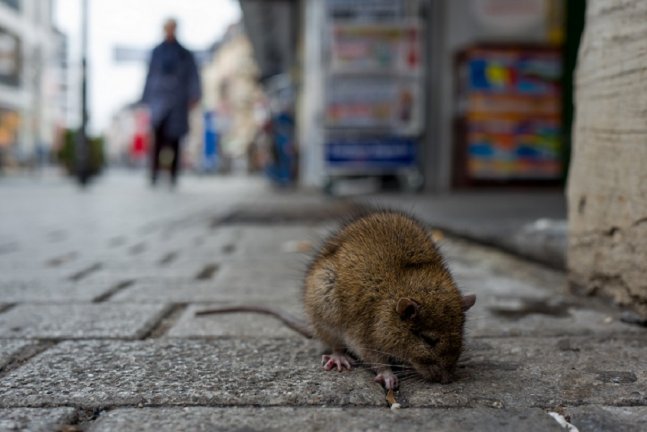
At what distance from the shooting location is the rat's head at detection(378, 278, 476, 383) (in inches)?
70.5

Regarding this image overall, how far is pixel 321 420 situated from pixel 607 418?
61cm

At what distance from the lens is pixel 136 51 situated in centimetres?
2597

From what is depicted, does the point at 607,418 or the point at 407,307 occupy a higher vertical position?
the point at 407,307

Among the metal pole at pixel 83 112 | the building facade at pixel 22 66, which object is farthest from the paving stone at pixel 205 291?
the building facade at pixel 22 66

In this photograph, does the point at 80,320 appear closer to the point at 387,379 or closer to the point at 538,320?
the point at 387,379

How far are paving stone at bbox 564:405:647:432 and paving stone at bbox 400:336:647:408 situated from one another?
45 mm

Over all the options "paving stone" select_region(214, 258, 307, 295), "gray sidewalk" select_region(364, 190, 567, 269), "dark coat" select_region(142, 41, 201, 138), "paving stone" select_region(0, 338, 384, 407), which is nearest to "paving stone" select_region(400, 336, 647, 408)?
"paving stone" select_region(0, 338, 384, 407)

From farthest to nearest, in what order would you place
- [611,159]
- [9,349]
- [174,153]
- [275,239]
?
1. [174,153]
2. [275,239]
3. [611,159]
4. [9,349]

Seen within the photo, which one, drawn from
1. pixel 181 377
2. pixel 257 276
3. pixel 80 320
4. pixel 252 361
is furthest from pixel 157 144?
pixel 181 377

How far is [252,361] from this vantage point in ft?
6.24

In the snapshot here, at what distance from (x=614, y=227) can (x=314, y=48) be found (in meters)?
12.6

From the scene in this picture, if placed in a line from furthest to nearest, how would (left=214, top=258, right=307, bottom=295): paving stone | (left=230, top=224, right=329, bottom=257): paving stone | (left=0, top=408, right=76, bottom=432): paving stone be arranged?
(left=230, top=224, right=329, bottom=257): paving stone < (left=214, top=258, right=307, bottom=295): paving stone < (left=0, top=408, right=76, bottom=432): paving stone


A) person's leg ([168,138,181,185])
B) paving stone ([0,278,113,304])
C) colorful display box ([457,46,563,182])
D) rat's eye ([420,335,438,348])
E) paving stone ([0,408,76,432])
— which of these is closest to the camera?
paving stone ([0,408,76,432])

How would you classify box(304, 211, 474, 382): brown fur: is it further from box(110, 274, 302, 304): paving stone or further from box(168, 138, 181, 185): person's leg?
box(168, 138, 181, 185): person's leg
